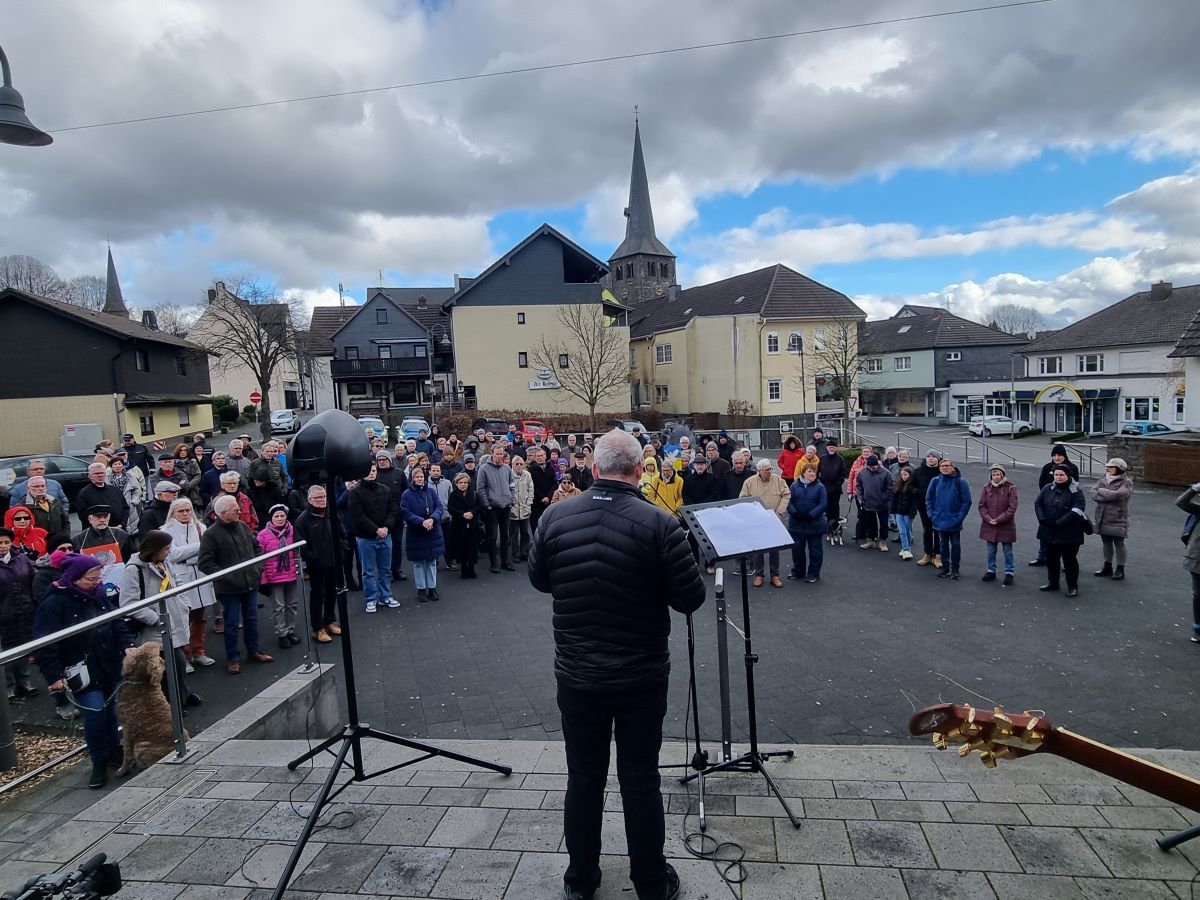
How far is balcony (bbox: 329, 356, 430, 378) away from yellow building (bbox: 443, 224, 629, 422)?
9.83 m

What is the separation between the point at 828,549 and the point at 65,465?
738 inches

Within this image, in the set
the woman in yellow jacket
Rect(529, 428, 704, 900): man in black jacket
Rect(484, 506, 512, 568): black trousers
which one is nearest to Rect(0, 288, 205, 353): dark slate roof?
Rect(484, 506, 512, 568): black trousers

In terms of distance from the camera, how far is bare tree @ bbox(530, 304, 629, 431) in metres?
39.8

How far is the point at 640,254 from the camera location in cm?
7094

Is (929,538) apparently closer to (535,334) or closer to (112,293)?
(535,334)

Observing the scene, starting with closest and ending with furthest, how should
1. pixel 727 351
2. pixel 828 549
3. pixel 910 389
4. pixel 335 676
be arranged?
pixel 335 676 < pixel 828 549 < pixel 727 351 < pixel 910 389

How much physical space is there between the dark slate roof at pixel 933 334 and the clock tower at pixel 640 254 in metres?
21.8

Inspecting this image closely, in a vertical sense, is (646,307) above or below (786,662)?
above

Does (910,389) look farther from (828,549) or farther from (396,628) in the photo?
(396,628)

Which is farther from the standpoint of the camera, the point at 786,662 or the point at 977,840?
the point at 786,662

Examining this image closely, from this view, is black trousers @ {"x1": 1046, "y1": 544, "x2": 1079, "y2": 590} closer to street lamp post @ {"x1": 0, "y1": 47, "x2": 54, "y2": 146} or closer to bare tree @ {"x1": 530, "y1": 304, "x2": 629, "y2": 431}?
street lamp post @ {"x1": 0, "y1": 47, "x2": 54, "y2": 146}

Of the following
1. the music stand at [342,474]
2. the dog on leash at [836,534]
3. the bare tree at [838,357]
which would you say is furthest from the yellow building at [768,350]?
the music stand at [342,474]

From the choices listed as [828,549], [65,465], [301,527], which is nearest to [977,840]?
[301,527]

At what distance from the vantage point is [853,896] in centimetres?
285
